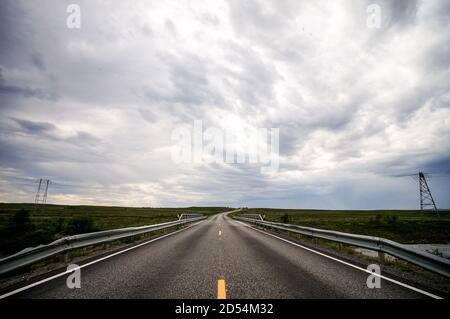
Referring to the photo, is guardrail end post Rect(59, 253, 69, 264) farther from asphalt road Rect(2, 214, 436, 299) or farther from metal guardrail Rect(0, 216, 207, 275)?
asphalt road Rect(2, 214, 436, 299)

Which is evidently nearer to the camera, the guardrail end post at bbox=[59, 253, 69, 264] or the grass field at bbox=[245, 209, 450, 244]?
the guardrail end post at bbox=[59, 253, 69, 264]

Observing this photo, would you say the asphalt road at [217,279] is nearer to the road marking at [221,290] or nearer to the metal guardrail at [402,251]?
the road marking at [221,290]

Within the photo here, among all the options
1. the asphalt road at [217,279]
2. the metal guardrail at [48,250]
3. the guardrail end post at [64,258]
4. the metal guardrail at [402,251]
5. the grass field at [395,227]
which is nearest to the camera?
the asphalt road at [217,279]

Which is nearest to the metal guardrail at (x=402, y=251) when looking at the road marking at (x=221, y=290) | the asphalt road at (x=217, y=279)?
the asphalt road at (x=217, y=279)

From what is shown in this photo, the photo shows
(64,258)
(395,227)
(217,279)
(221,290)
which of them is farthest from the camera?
(395,227)

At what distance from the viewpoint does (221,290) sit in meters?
4.96

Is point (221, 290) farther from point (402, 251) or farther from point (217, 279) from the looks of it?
point (402, 251)

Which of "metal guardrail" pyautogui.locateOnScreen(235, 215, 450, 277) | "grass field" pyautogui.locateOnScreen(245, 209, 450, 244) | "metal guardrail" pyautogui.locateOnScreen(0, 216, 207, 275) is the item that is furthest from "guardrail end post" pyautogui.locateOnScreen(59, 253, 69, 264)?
"grass field" pyautogui.locateOnScreen(245, 209, 450, 244)

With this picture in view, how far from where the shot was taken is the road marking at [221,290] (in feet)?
15.1

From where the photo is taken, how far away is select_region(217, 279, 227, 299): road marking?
15.1 ft

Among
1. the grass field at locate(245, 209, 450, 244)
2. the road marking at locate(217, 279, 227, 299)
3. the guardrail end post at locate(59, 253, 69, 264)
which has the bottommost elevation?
the grass field at locate(245, 209, 450, 244)

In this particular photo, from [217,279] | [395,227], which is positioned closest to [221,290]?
[217,279]
